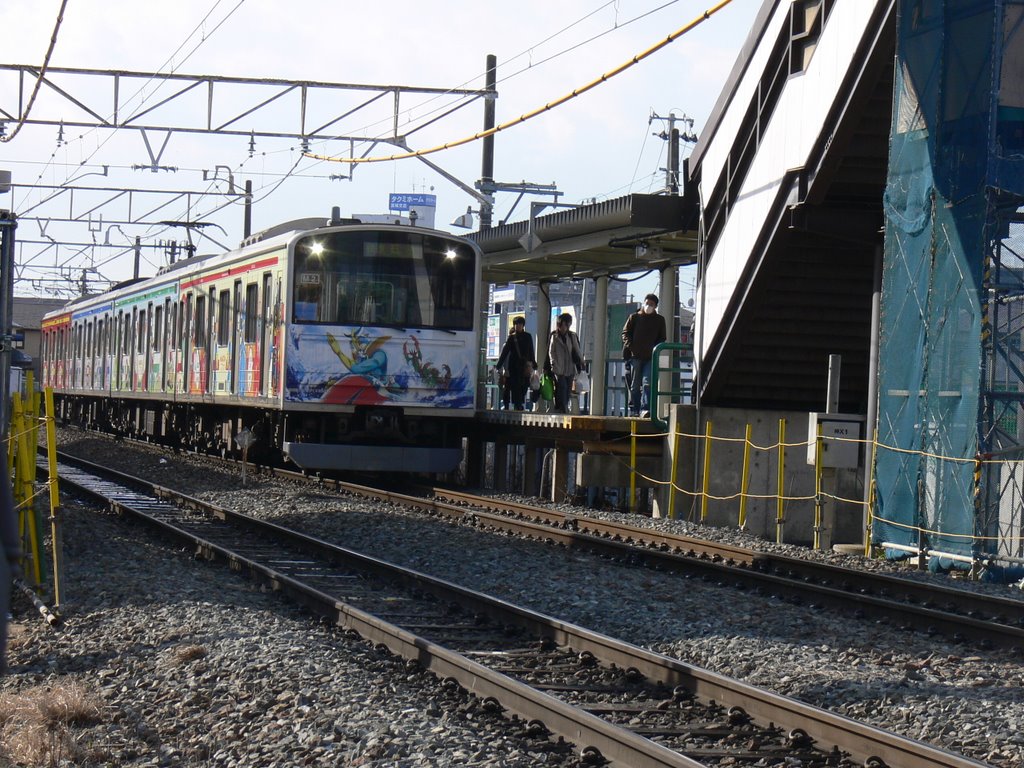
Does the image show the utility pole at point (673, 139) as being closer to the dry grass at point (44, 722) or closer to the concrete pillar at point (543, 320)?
the concrete pillar at point (543, 320)

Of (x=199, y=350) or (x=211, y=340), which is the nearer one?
(x=211, y=340)

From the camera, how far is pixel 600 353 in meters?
20.0

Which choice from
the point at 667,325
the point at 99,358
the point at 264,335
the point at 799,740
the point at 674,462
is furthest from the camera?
the point at 99,358

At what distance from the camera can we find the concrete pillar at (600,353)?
65.2 ft

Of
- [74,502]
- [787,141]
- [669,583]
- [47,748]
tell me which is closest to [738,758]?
[47,748]

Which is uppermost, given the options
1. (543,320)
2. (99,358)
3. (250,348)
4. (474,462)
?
(543,320)

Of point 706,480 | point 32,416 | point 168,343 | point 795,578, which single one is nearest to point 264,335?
point 706,480

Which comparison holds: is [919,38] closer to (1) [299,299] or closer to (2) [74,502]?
(1) [299,299]

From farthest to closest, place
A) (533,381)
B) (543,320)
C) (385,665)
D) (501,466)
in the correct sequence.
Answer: (543,320) → (501,466) → (533,381) → (385,665)

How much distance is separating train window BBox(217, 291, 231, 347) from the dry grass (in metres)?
13.7

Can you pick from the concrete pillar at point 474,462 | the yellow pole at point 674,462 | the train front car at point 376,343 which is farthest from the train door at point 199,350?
the yellow pole at point 674,462

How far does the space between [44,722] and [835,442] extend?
29.2 ft

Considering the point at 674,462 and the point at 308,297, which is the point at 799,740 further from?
the point at 308,297

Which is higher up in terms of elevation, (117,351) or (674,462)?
(117,351)
